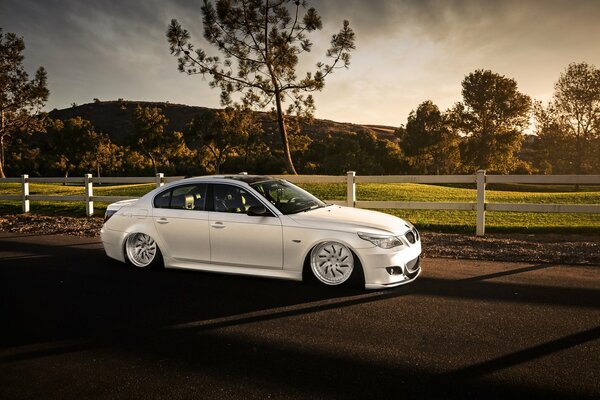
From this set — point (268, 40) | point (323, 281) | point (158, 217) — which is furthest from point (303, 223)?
point (268, 40)

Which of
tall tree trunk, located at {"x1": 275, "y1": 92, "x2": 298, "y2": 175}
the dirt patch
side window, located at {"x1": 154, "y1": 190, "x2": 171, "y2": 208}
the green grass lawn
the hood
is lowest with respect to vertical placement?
the dirt patch

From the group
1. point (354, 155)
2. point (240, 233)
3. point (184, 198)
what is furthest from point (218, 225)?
point (354, 155)

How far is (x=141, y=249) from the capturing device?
23.9ft

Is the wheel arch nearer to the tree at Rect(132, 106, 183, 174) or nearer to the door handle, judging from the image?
the door handle

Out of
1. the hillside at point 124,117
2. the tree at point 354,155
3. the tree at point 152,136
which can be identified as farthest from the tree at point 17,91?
the hillside at point 124,117

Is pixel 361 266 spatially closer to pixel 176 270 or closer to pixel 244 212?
pixel 244 212

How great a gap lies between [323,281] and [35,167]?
72.3 metres

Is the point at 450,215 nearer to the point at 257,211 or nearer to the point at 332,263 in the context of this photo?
the point at 332,263

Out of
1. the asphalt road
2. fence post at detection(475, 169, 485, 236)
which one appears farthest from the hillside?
the asphalt road

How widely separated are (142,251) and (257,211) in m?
2.28

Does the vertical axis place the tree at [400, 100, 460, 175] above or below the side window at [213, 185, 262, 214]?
above

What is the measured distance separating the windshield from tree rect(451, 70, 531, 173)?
49260 mm

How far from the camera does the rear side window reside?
22.3ft

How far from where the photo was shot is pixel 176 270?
285 inches
